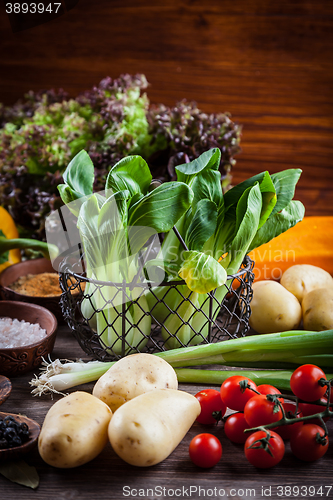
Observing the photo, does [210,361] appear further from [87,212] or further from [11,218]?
[11,218]

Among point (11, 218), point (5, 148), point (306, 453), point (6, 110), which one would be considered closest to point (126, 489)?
point (306, 453)

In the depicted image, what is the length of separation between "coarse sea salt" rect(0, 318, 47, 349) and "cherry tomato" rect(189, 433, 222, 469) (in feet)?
1.03

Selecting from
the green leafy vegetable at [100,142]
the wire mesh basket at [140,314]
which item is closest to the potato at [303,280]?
the wire mesh basket at [140,314]

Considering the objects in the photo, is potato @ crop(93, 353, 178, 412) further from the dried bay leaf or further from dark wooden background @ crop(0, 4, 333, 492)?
dark wooden background @ crop(0, 4, 333, 492)

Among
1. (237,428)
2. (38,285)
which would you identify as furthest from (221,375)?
(38,285)

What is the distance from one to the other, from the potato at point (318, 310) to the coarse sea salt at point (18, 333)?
1.61 feet

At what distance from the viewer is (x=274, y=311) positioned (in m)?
0.81

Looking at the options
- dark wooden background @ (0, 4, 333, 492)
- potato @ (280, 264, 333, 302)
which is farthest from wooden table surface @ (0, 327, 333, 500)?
dark wooden background @ (0, 4, 333, 492)

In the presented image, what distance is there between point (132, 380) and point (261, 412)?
0.55 feet

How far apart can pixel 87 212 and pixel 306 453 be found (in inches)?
16.2

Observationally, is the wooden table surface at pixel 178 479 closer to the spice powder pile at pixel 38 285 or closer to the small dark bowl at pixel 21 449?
the small dark bowl at pixel 21 449

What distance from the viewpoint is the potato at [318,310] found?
0.79 metres

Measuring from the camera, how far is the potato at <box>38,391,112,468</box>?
1.46 feet

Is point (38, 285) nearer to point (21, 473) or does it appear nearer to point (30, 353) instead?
point (30, 353)
